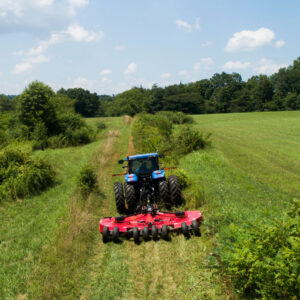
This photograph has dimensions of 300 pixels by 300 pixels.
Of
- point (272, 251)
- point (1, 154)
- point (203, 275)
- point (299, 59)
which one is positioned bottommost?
point (203, 275)

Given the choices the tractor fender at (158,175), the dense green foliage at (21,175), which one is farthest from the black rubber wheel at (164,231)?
the dense green foliage at (21,175)

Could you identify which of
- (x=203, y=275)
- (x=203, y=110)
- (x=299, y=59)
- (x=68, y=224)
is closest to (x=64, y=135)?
(x=68, y=224)

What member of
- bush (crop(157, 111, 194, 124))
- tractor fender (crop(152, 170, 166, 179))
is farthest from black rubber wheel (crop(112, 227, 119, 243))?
bush (crop(157, 111, 194, 124))

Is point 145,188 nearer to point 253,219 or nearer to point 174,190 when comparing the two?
point 174,190

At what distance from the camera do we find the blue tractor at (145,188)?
812 cm

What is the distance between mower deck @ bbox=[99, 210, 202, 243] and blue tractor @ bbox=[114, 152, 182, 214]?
69cm

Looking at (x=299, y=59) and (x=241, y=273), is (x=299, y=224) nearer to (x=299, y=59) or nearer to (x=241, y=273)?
(x=241, y=273)

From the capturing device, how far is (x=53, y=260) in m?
6.01

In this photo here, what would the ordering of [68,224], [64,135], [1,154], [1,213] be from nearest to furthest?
1. [68,224]
2. [1,213]
3. [1,154]
4. [64,135]

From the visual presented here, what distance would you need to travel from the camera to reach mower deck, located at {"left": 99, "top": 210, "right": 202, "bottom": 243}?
258 inches

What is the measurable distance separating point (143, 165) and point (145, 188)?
0.96 m

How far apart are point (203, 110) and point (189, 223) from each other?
240 ft

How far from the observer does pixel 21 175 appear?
35.8ft

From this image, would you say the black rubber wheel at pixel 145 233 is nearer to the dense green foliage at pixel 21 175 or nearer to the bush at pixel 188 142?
the dense green foliage at pixel 21 175
